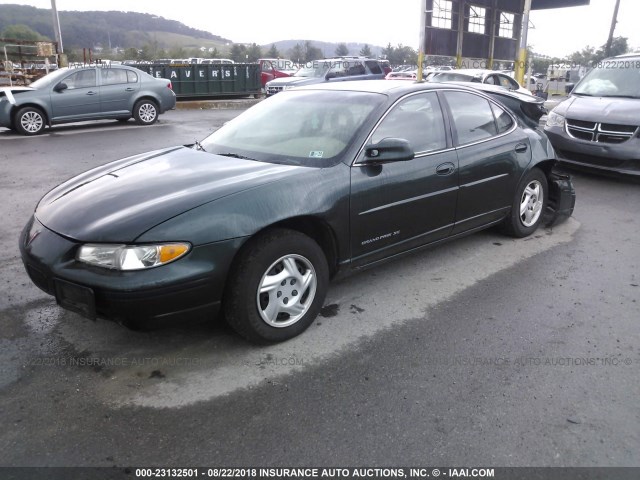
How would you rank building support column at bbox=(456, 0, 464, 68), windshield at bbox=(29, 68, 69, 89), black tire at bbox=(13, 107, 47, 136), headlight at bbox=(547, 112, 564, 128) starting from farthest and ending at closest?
building support column at bbox=(456, 0, 464, 68), windshield at bbox=(29, 68, 69, 89), black tire at bbox=(13, 107, 47, 136), headlight at bbox=(547, 112, 564, 128)

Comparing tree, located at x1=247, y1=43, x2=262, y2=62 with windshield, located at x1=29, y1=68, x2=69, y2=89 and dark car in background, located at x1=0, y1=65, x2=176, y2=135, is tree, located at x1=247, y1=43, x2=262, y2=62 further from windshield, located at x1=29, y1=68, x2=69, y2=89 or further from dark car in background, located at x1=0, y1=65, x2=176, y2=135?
windshield, located at x1=29, y1=68, x2=69, y2=89

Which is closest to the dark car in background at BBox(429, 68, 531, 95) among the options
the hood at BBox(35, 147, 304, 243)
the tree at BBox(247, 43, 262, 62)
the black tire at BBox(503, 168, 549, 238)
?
the black tire at BBox(503, 168, 549, 238)

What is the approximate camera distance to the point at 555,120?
8.22 metres

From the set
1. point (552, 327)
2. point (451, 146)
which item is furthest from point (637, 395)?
point (451, 146)

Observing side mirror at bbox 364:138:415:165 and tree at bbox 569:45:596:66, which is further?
tree at bbox 569:45:596:66

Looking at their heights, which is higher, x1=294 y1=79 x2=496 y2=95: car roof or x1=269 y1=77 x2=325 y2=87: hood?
x1=294 y1=79 x2=496 y2=95: car roof

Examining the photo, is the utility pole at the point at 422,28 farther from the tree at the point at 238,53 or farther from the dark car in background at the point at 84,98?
the tree at the point at 238,53

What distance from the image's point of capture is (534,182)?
5.28 meters

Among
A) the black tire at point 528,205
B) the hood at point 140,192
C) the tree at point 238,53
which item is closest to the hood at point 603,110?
the black tire at point 528,205

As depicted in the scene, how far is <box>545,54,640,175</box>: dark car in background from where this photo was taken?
7.29m

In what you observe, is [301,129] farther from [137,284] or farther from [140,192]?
[137,284]

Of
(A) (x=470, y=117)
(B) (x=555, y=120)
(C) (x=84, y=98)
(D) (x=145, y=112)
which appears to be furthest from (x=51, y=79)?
(A) (x=470, y=117)

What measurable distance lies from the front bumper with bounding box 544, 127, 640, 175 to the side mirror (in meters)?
5.10

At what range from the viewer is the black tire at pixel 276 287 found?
9.93 ft
